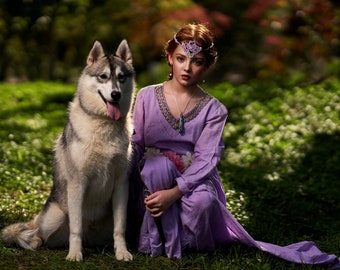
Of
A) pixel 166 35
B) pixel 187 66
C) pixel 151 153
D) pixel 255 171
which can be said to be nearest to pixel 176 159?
pixel 151 153

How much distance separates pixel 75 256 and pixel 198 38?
1.54 m

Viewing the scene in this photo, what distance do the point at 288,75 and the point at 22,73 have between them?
7.86 metres

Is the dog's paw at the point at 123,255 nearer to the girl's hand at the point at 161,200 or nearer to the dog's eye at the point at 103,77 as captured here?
the girl's hand at the point at 161,200

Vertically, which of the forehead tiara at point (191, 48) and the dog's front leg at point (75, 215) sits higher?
the forehead tiara at point (191, 48)

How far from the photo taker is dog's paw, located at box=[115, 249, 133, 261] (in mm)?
3725

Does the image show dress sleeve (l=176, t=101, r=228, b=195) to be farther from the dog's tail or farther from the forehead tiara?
the dog's tail

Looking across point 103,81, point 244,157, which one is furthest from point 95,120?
point 244,157

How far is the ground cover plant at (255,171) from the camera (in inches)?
151

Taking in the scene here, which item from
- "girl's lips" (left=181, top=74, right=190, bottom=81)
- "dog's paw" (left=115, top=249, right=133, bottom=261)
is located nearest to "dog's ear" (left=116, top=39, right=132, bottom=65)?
"girl's lips" (left=181, top=74, right=190, bottom=81)

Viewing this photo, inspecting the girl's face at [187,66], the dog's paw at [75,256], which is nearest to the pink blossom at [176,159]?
the girl's face at [187,66]

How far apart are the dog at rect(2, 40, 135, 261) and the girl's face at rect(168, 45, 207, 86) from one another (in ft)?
1.02

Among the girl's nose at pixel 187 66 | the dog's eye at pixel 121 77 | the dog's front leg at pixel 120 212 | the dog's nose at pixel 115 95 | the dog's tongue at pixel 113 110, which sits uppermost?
A: the girl's nose at pixel 187 66

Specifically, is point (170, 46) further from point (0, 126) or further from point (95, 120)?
point (0, 126)

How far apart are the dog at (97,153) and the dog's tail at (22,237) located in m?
0.01
